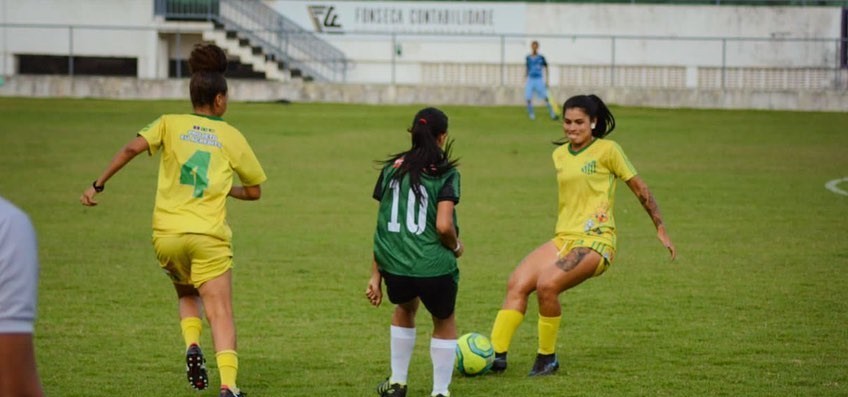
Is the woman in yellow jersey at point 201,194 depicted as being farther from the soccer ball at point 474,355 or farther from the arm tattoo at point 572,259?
the arm tattoo at point 572,259

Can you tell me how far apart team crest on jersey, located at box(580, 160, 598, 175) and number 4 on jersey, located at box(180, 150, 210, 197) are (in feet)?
8.34

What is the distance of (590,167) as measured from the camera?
888 centimetres

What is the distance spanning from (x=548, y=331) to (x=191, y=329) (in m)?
2.28

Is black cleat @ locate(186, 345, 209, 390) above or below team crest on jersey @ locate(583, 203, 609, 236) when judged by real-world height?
below

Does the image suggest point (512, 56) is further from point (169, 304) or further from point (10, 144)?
point (169, 304)

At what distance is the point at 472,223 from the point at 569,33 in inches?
1107

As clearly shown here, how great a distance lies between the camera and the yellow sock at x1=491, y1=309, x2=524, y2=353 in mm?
8953

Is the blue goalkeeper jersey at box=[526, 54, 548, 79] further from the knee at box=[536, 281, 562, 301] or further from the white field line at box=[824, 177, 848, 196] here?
the knee at box=[536, 281, 562, 301]

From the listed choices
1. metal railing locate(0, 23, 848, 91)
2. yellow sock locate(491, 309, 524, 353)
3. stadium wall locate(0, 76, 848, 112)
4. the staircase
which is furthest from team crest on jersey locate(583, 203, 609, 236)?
metal railing locate(0, 23, 848, 91)

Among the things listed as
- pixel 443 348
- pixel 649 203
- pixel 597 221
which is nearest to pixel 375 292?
pixel 443 348

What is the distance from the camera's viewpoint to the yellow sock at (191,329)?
26.2 ft

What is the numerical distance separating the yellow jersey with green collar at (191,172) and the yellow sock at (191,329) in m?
0.65

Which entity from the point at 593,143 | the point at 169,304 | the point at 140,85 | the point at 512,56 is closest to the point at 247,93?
the point at 140,85

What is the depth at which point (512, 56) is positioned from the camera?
4369 centimetres
